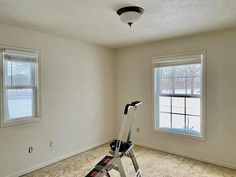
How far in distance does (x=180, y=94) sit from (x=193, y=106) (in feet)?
1.17

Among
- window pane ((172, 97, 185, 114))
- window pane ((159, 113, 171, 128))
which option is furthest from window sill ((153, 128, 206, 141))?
window pane ((172, 97, 185, 114))

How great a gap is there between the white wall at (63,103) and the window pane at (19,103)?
20 centimetres

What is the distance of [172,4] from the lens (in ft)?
7.24

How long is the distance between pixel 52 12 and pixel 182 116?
10.3 ft

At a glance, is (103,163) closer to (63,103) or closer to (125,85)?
(63,103)

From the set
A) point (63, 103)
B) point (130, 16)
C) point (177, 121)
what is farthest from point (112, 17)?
point (177, 121)

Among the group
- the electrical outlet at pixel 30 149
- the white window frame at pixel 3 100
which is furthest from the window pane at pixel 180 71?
the electrical outlet at pixel 30 149

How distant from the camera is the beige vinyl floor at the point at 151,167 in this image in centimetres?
311

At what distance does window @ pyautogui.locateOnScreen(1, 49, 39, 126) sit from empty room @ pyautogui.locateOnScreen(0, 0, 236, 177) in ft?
0.05

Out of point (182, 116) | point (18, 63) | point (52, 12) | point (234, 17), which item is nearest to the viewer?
point (52, 12)

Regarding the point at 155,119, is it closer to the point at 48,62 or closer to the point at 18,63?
the point at 48,62

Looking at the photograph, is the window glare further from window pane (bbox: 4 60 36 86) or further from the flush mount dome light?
window pane (bbox: 4 60 36 86)

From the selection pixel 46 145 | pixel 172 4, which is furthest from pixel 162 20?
pixel 46 145

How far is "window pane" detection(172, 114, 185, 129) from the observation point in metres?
3.93
